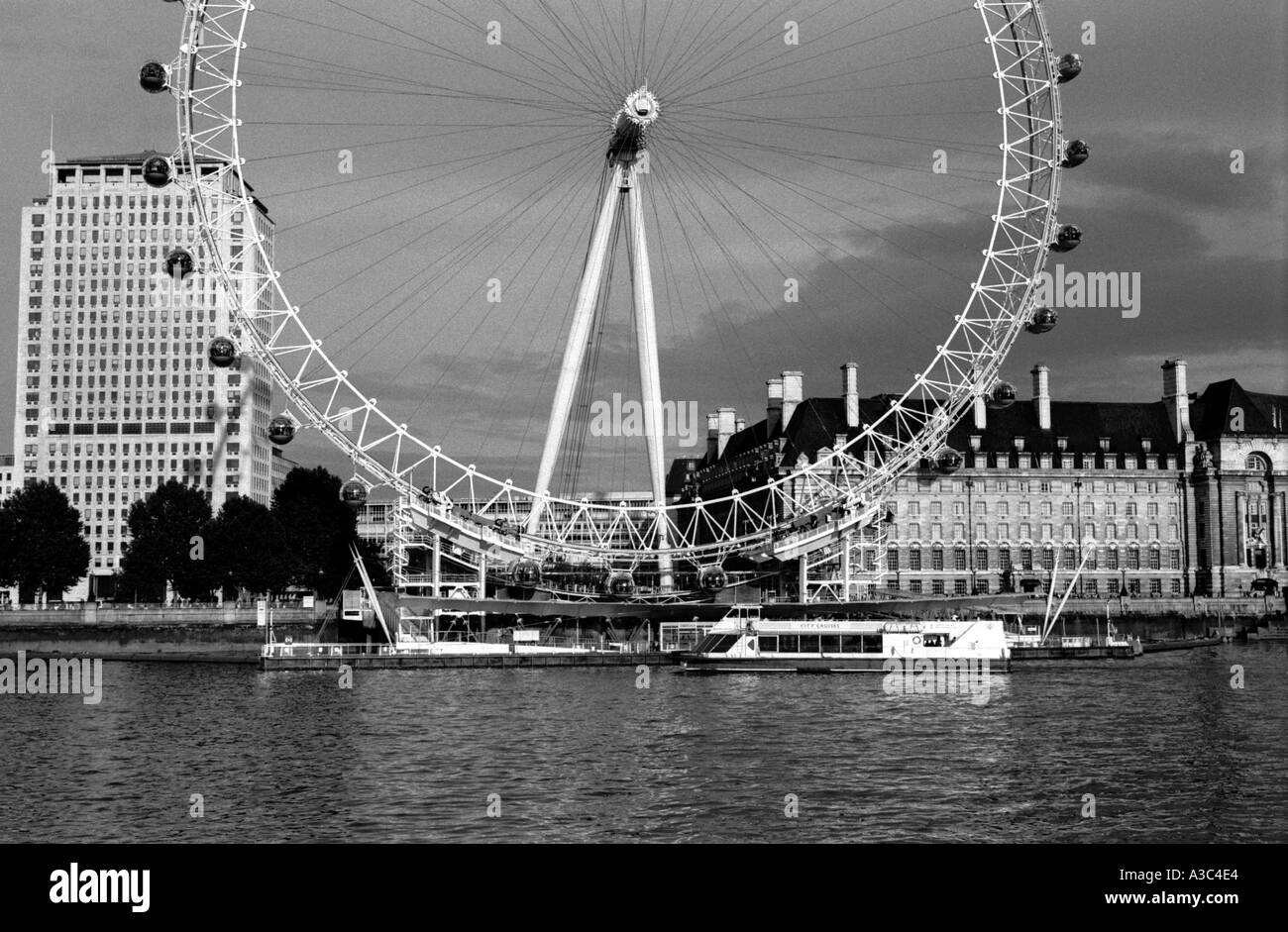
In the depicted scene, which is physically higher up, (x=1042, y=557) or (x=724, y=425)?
(x=724, y=425)

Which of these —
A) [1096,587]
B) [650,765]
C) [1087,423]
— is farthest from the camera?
[1087,423]

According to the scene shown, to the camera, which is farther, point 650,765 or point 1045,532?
point 1045,532

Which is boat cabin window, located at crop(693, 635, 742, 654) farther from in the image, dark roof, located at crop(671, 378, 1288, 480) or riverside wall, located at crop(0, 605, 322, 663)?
dark roof, located at crop(671, 378, 1288, 480)

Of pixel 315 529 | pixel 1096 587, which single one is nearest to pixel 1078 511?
pixel 1096 587

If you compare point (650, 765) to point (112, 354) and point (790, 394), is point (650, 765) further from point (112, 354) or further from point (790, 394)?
point (112, 354)
